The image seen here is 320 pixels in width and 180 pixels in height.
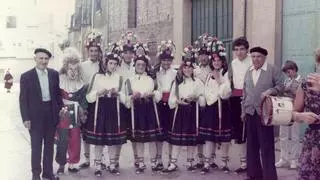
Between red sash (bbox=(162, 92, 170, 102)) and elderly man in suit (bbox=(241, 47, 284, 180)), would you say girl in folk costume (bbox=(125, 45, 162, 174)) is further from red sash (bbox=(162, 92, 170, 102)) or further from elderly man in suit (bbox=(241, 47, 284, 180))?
elderly man in suit (bbox=(241, 47, 284, 180))

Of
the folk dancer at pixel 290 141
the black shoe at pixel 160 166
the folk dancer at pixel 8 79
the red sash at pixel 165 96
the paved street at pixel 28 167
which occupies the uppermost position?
the folk dancer at pixel 8 79

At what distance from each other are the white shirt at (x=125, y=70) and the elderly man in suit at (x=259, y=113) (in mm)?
1981

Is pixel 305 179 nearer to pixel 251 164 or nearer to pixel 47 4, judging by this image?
pixel 251 164

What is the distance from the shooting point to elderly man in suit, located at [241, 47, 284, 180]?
6.11 meters

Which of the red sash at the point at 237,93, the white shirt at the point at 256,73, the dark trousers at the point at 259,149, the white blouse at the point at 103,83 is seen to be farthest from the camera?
the red sash at the point at 237,93

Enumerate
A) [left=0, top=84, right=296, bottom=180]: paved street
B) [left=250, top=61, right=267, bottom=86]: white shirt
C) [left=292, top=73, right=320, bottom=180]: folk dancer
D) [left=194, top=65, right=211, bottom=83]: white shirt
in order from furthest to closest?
1. [left=194, top=65, right=211, bottom=83]: white shirt
2. [left=0, top=84, right=296, bottom=180]: paved street
3. [left=250, top=61, right=267, bottom=86]: white shirt
4. [left=292, top=73, right=320, bottom=180]: folk dancer

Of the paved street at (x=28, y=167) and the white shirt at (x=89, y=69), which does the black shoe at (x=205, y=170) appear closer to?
the paved street at (x=28, y=167)

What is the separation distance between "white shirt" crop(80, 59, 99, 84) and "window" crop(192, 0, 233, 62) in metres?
4.93

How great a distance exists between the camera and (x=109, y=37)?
823 inches

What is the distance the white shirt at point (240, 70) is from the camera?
7.17m

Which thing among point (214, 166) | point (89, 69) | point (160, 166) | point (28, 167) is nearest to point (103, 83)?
point (89, 69)

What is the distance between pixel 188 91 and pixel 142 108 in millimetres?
700

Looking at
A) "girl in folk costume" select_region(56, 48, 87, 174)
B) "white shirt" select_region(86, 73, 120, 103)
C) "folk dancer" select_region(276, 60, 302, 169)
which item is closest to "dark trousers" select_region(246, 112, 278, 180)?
"folk dancer" select_region(276, 60, 302, 169)

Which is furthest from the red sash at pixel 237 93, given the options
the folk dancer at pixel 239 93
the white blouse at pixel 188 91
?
the white blouse at pixel 188 91
